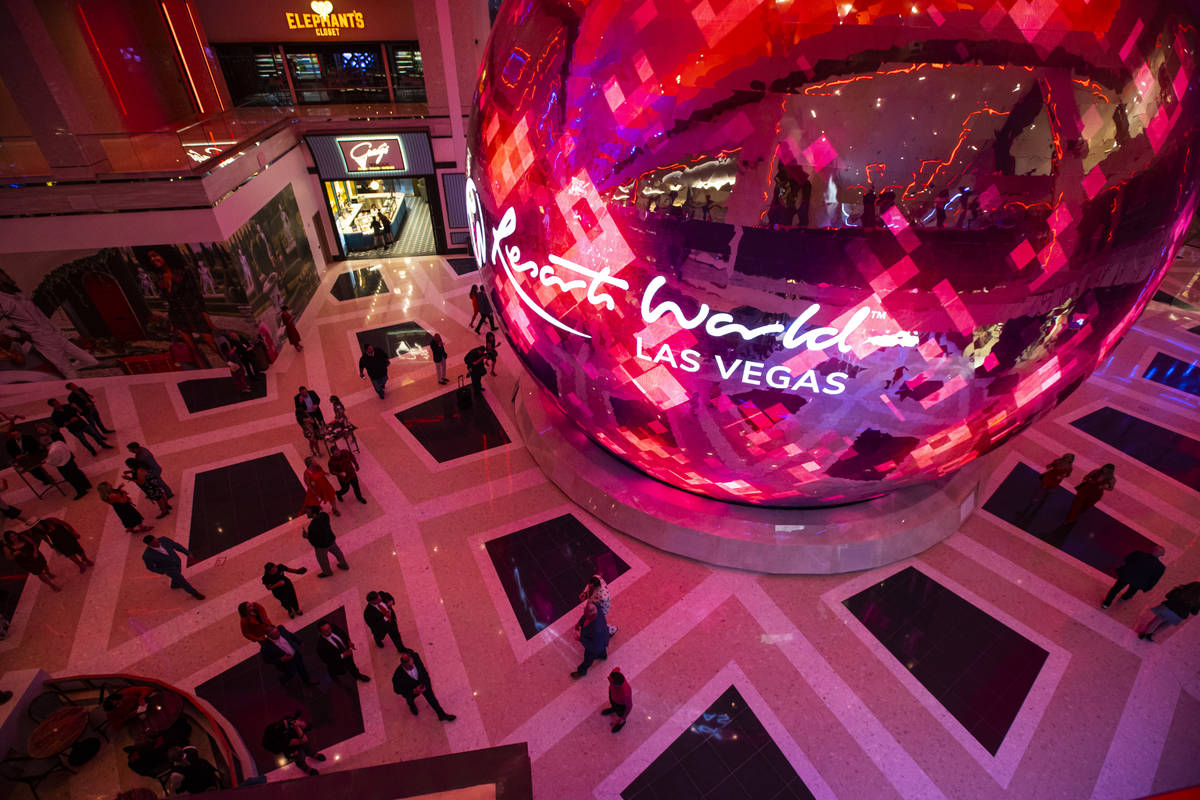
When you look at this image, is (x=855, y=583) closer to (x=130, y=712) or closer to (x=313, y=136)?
(x=130, y=712)

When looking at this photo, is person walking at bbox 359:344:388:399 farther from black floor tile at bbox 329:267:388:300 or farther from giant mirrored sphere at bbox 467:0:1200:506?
giant mirrored sphere at bbox 467:0:1200:506

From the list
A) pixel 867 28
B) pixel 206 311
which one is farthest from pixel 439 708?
pixel 206 311

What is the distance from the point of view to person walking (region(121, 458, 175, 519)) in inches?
300

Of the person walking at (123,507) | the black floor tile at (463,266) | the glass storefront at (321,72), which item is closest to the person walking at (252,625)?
the person walking at (123,507)

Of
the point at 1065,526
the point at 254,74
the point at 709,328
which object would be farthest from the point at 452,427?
the point at 254,74

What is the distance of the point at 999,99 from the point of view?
12.3ft

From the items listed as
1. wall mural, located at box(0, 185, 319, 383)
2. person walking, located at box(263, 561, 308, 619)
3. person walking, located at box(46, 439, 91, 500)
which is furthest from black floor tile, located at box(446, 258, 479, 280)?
person walking, located at box(263, 561, 308, 619)

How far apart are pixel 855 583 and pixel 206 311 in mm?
12189

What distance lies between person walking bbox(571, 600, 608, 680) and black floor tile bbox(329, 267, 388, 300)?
1127 centimetres

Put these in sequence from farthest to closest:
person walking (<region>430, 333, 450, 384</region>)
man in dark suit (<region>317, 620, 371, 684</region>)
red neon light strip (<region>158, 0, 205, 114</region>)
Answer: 1. red neon light strip (<region>158, 0, 205, 114</region>)
2. person walking (<region>430, 333, 450, 384</region>)
3. man in dark suit (<region>317, 620, 371, 684</region>)

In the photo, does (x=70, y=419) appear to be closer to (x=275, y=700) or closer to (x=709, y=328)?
(x=275, y=700)

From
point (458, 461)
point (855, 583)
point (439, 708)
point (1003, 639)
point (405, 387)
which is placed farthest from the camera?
point (405, 387)

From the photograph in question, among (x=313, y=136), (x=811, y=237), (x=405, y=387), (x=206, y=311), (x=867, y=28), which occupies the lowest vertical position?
(x=405, y=387)

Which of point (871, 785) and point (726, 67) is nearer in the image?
point (726, 67)
